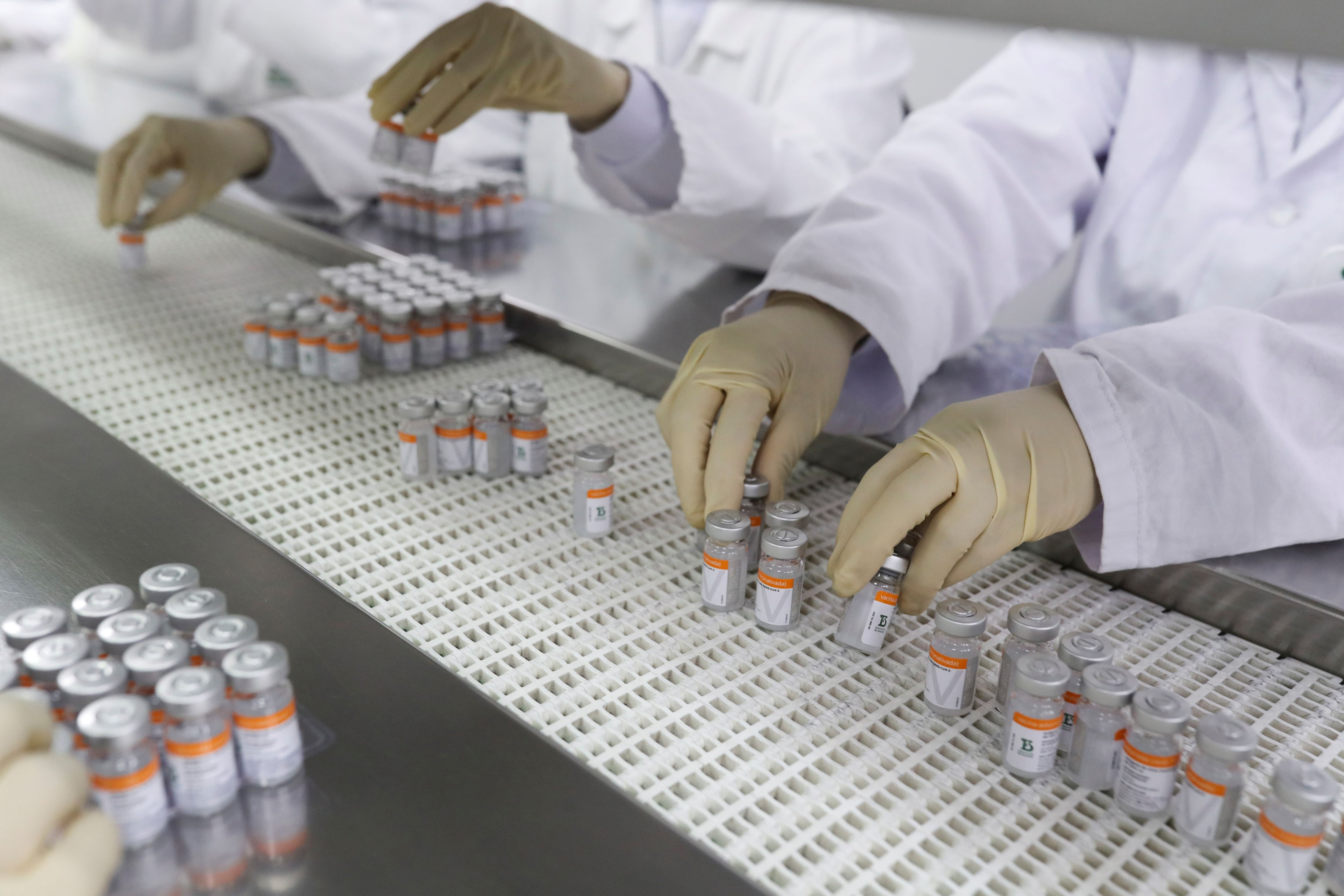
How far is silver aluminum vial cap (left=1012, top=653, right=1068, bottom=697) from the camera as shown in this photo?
2.99 feet

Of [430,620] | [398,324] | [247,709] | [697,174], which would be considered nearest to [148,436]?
[398,324]

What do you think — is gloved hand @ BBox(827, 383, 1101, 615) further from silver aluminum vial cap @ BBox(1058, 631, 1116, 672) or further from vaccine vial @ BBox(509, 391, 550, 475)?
vaccine vial @ BBox(509, 391, 550, 475)

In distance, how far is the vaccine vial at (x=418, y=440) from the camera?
141cm

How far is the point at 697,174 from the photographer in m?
1.93

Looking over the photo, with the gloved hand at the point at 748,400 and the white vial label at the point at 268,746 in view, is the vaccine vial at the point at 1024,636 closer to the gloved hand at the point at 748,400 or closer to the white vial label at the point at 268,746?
the gloved hand at the point at 748,400

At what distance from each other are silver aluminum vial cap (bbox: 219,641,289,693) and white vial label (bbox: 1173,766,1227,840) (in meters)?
0.78

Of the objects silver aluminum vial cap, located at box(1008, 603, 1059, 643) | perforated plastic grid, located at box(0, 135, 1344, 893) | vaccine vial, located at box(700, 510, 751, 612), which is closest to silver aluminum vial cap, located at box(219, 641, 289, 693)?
perforated plastic grid, located at box(0, 135, 1344, 893)

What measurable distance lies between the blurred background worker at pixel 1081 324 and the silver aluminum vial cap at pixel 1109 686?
0.70 feet

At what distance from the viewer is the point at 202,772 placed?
2.72 feet

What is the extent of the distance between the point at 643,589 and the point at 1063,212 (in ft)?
3.80

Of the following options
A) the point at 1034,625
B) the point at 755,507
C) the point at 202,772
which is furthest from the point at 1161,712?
the point at 202,772

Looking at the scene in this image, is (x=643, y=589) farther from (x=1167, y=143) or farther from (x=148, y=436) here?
(x=1167, y=143)

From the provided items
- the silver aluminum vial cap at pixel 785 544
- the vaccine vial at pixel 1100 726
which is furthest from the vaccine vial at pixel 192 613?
the vaccine vial at pixel 1100 726

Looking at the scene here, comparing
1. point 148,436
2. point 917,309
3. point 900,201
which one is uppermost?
point 900,201
